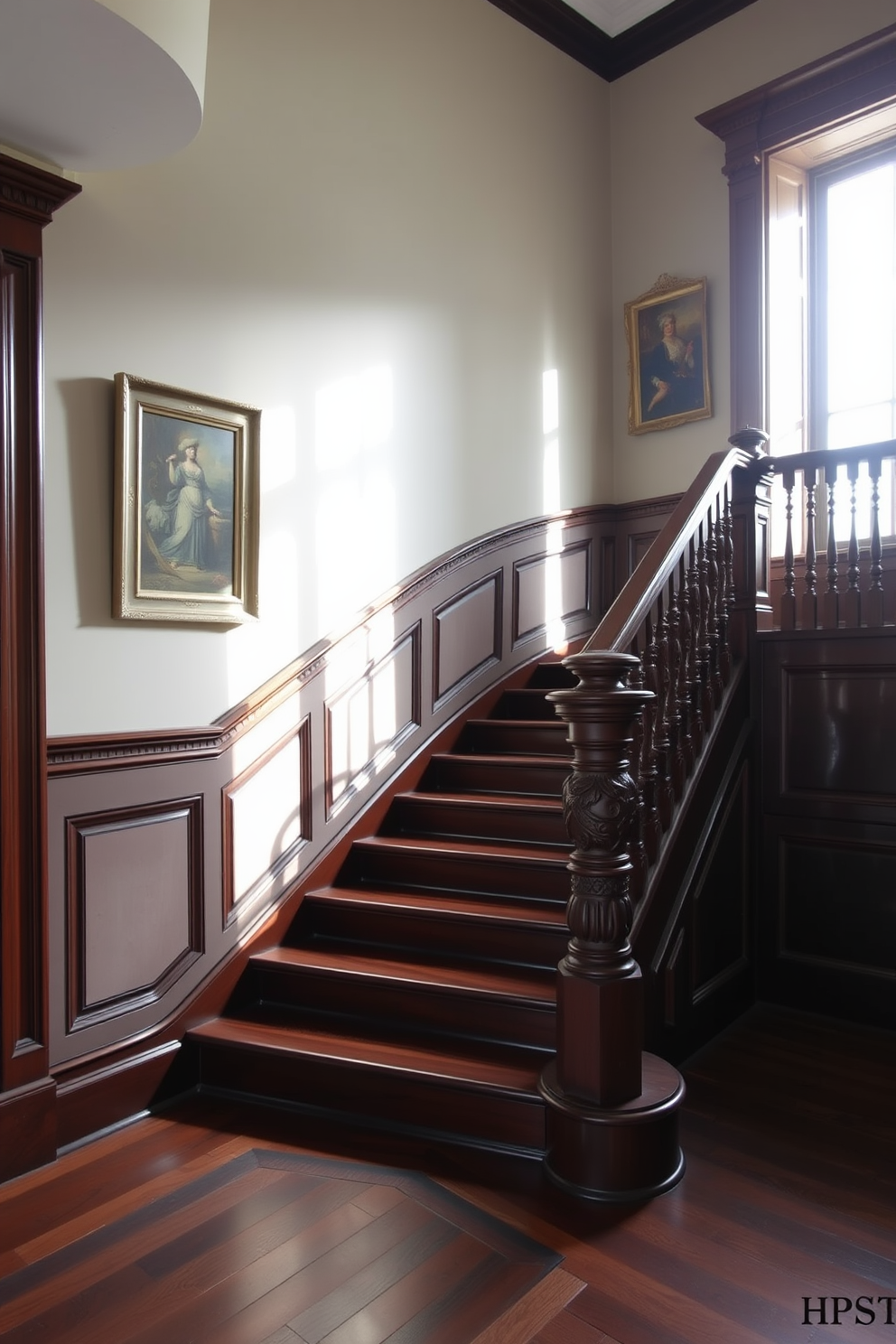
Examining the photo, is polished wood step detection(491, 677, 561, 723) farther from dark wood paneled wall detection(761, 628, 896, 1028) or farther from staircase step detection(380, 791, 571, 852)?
dark wood paneled wall detection(761, 628, 896, 1028)

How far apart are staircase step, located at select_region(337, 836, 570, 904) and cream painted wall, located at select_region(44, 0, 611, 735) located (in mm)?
882

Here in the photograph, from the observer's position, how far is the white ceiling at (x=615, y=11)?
17.4 ft

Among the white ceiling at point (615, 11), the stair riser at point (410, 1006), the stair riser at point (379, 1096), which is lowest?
the stair riser at point (379, 1096)

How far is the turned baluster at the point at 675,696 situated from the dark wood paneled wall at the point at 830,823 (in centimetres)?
67

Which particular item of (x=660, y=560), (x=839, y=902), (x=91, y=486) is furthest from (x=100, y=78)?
(x=839, y=902)

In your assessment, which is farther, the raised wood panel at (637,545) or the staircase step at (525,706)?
the raised wood panel at (637,545)

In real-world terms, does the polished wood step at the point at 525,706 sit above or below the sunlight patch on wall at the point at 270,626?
below

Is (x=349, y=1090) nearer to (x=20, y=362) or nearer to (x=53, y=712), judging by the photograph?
(x=53, y=712)

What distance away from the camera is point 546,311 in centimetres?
518

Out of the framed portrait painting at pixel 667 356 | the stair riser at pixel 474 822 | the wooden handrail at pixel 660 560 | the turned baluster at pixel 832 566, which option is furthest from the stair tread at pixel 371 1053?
the framed portrait painting at pixel 667 356

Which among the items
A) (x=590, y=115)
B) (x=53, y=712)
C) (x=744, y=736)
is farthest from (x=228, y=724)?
(x=590, y=115)

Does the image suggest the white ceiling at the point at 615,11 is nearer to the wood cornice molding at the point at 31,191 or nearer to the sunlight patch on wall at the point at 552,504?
the sunlight patch on wall at the point at 552,504

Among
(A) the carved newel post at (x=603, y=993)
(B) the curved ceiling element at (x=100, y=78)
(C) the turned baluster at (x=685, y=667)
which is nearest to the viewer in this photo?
(B) the curved ceiling element at (x=100, y=78)

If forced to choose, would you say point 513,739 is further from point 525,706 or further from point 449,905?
point 449,905
